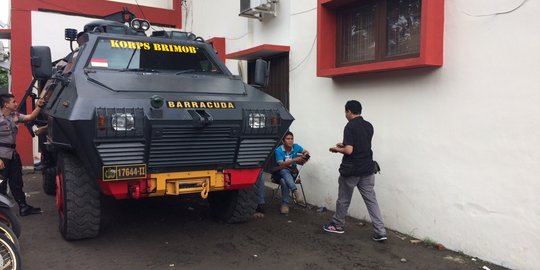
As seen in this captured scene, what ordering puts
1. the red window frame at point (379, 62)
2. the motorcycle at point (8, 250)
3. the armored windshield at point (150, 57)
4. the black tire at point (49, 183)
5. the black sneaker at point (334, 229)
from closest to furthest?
the motorcycle at point (8, 250) → the red window frame at point (379, 62) → the armored windshield at point (150, 57) → the black sneaker at point (334, 229) → the black tire at point (49, 183)

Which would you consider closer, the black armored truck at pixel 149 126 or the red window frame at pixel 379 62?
the black armored truck at pixel 149 126

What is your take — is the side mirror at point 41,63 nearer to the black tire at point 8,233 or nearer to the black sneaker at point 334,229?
the black tire at point 8,233

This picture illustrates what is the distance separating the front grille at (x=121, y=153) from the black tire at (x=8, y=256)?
930 millimetres

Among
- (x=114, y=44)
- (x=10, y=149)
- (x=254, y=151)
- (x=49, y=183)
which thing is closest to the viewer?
(x=254, y=151)

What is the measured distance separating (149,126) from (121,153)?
1.11 feet

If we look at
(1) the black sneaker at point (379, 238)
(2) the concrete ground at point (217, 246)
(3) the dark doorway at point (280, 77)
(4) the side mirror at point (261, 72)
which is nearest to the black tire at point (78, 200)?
(2) the concrete ground at point (217, 246)

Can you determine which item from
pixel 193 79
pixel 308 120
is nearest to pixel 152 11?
pixel 308 120

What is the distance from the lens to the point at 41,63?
4941mm

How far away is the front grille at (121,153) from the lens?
384 cm

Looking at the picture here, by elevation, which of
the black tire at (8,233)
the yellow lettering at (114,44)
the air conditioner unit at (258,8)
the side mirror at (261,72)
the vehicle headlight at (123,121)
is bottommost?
the black tire at (8,233)

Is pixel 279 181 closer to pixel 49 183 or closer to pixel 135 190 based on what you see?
pixel 135 190

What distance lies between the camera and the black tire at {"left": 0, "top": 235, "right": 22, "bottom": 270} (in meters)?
3.35

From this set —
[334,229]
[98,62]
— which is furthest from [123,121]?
[334,229]

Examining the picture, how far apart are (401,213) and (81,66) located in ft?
12.9
